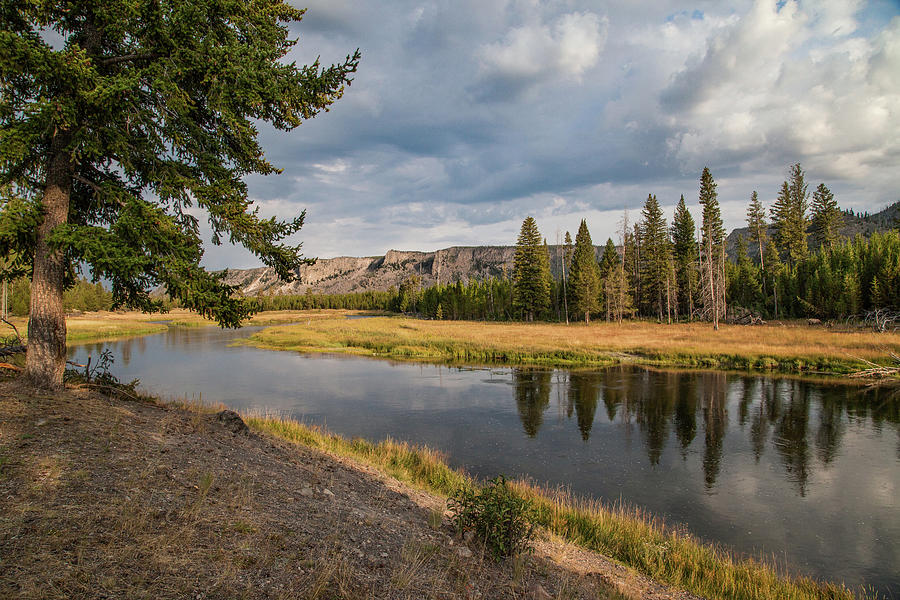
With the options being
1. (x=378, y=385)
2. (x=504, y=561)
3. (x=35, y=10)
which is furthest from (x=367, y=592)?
(x=378, y=385)

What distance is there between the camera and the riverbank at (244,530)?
4.09 meters

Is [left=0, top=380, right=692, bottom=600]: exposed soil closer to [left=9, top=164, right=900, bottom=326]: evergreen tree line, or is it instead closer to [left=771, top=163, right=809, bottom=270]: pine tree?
[left=9, top=164, right=900, bottom=326]: evergreen tree line

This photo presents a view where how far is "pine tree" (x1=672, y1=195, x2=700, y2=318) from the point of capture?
67.8 m

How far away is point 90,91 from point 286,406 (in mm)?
16606

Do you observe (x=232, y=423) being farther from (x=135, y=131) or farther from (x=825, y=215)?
(x=825, y=215)

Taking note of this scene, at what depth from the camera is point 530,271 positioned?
69.2 m

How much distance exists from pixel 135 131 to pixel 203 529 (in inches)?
313

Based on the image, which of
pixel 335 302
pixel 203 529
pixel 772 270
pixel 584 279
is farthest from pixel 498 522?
pixel 335 302

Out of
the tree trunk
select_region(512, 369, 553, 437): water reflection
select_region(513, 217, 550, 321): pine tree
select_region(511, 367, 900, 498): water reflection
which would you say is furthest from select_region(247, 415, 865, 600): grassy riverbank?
select_region(513, 217, 550, 321): pine tree

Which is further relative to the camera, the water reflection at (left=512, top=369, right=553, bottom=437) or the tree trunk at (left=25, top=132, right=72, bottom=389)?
the water reflection at (left=512, top=369, right=553, bottom=437)

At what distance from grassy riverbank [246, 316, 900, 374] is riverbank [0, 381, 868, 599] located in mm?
25477

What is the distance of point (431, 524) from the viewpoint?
7.05m

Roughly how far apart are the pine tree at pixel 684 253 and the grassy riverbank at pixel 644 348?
2772 cm

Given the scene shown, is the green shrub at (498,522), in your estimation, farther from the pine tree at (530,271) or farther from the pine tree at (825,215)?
the pine tree at (825,215)
